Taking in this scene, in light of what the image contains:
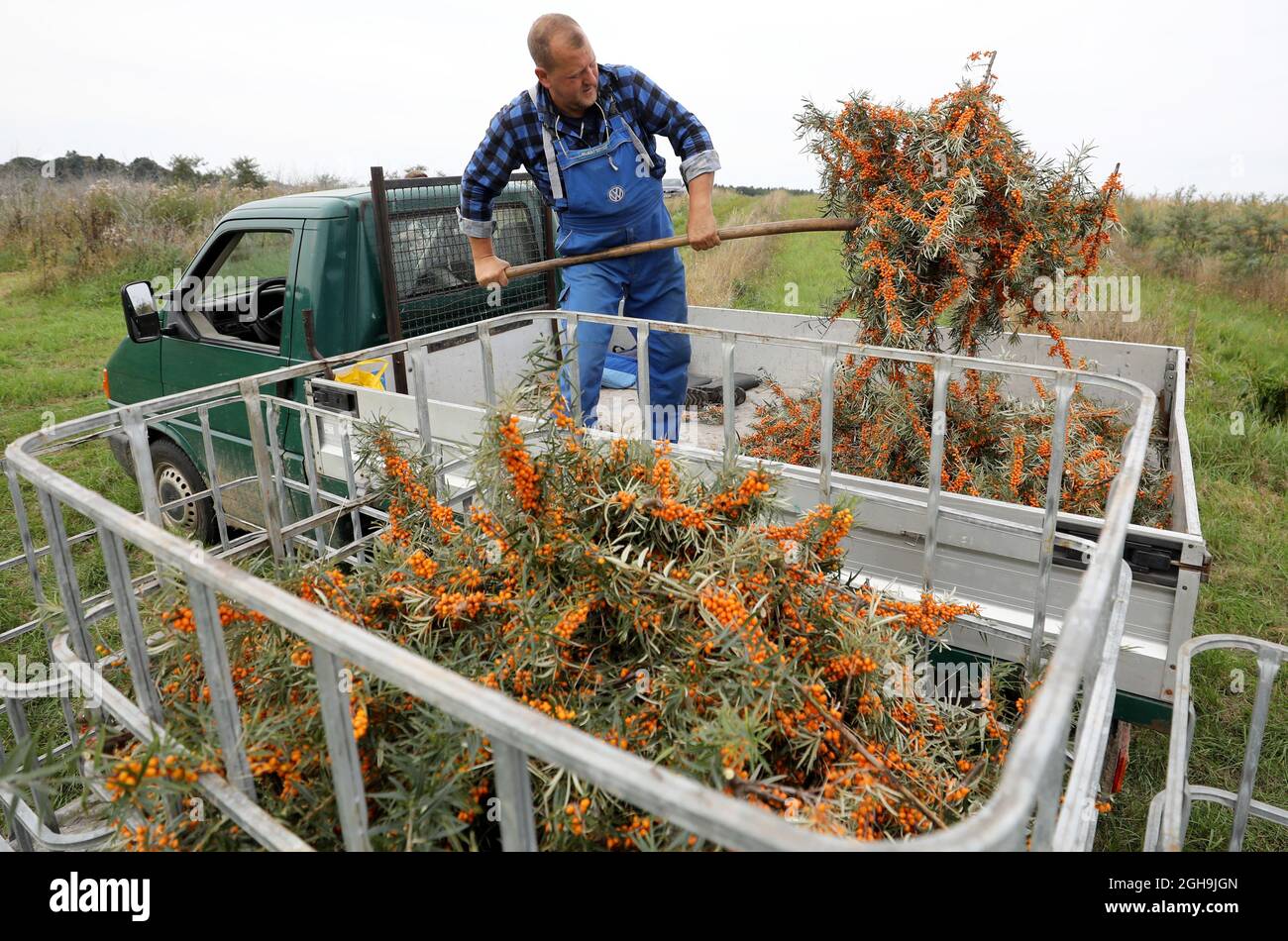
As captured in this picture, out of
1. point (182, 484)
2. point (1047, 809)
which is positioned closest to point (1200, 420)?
point (1047, 809)

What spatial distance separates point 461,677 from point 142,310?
414cm

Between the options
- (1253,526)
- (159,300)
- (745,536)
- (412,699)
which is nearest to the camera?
(412,699)

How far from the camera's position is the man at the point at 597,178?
4.12m

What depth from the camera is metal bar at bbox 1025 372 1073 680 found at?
253 centimetres

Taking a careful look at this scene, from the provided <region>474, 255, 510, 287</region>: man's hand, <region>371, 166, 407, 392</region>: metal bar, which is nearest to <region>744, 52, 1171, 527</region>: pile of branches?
<region>474, 255, 510, 287</region>: man's hand

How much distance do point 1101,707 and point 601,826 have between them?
1.03 meters

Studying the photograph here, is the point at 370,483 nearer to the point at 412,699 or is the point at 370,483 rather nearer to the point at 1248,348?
the point at 412,699

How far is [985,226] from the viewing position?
3.70m

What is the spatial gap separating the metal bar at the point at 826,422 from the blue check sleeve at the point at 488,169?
2.10 meters

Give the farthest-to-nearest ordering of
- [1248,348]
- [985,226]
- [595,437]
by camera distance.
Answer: [1248,348] < [985,226] < [595,437]

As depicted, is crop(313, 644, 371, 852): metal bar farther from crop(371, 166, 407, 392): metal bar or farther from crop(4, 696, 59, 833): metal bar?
crop(371, 166, 407, 392): metal bar

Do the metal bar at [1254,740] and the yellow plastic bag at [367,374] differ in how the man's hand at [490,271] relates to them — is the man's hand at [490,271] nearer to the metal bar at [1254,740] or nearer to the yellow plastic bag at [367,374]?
the yellow plastic bag at [367,374]

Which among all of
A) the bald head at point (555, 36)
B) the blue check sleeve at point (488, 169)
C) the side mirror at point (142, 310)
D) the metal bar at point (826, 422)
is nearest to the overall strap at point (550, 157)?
the blue check sleeve at point (488, 169)
